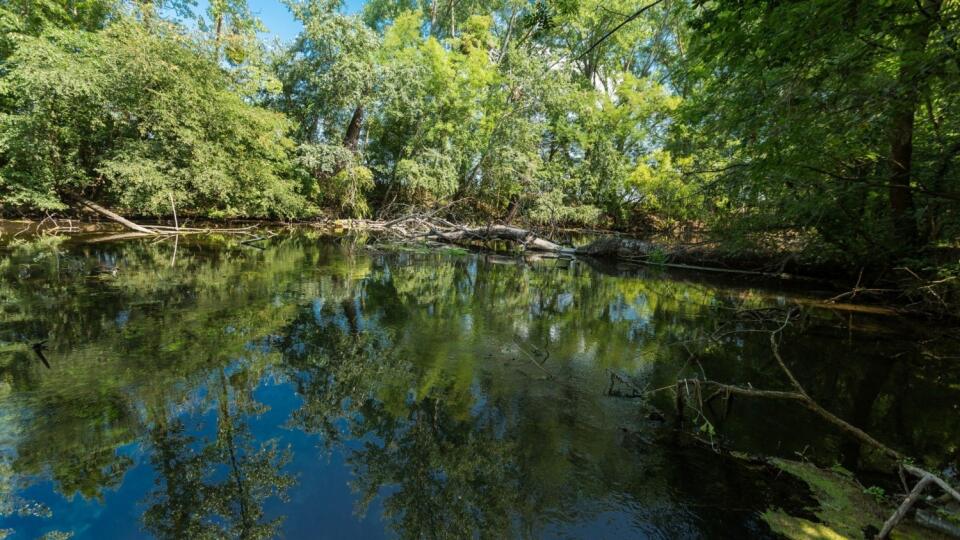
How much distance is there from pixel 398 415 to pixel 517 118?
22.0 m

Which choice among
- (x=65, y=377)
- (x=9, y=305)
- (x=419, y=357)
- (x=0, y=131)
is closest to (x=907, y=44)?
(x=419, y=357)

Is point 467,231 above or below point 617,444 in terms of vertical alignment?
above

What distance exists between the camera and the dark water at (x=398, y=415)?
2.27m

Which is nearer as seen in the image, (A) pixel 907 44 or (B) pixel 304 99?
(A) pixel 907 44

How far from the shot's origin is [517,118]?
22953 mm

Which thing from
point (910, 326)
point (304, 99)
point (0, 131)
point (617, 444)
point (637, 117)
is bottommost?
point (617, 444)

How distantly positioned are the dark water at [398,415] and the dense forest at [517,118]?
2.49 meters

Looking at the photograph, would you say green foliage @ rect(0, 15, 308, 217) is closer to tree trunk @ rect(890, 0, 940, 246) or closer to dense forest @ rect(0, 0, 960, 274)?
dense forest @ rect(0, 0, 960, 274)

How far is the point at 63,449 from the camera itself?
2.59m

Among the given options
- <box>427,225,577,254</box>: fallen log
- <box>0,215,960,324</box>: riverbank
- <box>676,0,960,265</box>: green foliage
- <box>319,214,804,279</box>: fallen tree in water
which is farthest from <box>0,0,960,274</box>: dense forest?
<box>427,225,577,254</box>: fallen log

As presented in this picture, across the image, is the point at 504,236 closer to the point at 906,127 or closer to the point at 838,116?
the point at 906,127

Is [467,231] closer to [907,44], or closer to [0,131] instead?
[907,44]

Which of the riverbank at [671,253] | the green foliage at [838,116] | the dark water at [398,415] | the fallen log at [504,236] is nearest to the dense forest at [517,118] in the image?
the green foliage at [838,116]

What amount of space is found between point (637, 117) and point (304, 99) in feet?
63.0
